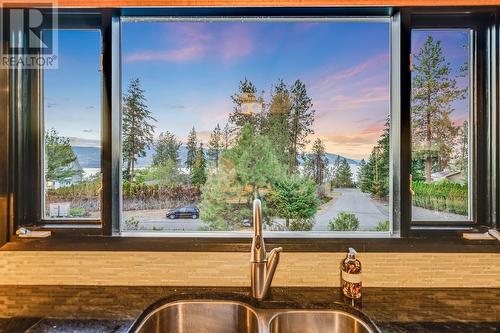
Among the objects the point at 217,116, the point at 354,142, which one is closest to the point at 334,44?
the point at 354,142

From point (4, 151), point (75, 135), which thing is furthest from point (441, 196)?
point (4, 151)

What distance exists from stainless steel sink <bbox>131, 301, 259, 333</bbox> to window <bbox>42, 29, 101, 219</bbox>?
2.20 ft

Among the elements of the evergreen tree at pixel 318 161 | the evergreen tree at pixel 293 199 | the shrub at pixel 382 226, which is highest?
the evergreen tree at pixel 318 161

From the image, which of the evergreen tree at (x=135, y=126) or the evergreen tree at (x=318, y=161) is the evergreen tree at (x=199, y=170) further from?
the evergreen tree at (x=318, y=161)

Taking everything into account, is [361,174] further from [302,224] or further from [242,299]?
[242,299]

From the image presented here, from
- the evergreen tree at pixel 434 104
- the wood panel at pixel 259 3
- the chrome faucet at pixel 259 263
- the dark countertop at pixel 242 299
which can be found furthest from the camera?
the evergreen tree at pixel 434 104

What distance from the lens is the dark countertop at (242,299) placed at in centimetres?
109

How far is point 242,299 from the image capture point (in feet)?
4.07

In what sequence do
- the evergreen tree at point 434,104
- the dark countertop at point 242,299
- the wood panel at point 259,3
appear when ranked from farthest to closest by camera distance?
the evergreen tree at point 434,104, the wood panel at point 259,3, the dark countertop at point 242,299

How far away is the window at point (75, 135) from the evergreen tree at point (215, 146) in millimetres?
578

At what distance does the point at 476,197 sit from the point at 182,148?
152 cm

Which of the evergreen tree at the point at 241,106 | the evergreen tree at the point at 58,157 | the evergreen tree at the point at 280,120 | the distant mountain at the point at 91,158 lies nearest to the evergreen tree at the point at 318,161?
the evergreen tree at the point at 280,120

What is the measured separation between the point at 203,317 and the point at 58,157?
1107 millimetres

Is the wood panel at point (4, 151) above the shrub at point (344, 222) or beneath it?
above
